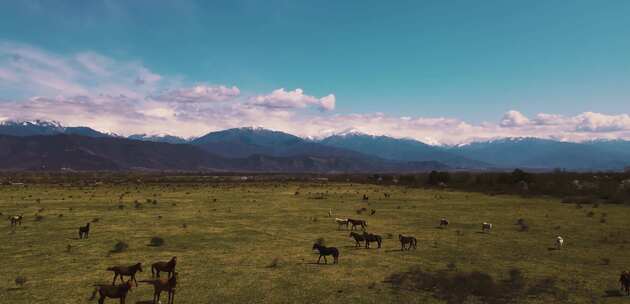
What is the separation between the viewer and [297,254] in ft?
89.8

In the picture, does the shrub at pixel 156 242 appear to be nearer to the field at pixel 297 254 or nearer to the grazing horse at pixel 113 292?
the field at pixel 297 254

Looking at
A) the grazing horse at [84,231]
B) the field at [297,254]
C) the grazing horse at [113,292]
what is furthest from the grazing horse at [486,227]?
the grazing horse at [84,231]

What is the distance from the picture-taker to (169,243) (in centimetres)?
3031

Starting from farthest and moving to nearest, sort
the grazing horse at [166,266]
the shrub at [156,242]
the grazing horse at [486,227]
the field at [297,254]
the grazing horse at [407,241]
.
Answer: the grazing horse at [486,227]
the shrub at [156,242]
the grazing horse at [407,241]
the grazing horse at [166,266]
the field at [297,254]

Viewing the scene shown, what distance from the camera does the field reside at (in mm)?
19422

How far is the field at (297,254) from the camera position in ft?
63.7

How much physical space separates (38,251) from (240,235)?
1404cm

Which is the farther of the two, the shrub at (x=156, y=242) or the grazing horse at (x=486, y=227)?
the grazing horse at (x=486, y=227)

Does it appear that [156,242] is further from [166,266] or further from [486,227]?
[486,227]

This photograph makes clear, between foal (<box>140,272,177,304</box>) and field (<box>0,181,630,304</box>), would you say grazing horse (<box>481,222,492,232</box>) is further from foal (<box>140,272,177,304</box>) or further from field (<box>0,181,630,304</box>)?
foal (<box>140,272,177,304</box>)

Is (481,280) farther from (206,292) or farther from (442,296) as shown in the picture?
(206,292)

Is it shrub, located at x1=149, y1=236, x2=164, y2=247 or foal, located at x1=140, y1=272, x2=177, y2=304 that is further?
shrub, located at x1=149, y1=236, x2=164, y2=247

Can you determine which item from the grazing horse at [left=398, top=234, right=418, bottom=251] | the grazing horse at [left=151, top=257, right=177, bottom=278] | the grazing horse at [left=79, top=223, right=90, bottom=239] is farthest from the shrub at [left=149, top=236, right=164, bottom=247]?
the grazing horse at [left=398, top=234, right=418, bottom=251]

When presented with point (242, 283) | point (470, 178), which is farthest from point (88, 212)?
point (470, 178)
